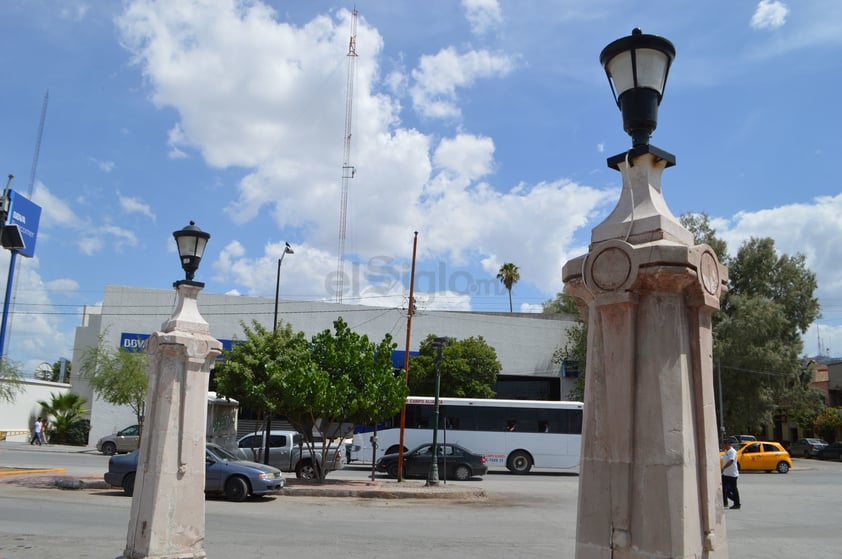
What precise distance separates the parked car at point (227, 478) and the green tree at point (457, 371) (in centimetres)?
2379

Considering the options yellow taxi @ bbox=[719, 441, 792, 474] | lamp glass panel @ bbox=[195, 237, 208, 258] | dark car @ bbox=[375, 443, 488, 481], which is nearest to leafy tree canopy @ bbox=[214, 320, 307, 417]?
dark car @ bbox=[375, 443, 488, 481]

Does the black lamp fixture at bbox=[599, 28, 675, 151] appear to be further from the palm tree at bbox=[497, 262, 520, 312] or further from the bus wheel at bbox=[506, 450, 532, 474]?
the palm tree at bbox=[497, 262, 520, 312]

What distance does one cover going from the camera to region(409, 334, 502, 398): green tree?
4066 centimetres

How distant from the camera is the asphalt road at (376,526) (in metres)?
10.1

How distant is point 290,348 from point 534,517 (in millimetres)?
12183

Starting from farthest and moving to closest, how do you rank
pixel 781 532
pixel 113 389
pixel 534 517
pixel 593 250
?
pixel 113 389
pixel 534 517
pixel 781 532
pixel 593 250

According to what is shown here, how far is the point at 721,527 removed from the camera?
3.83 meters

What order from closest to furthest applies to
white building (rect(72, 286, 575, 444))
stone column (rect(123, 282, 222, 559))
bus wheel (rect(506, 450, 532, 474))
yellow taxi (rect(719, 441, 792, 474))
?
stone column (rect(123, 282, 222, 559)), bus wheel (rect(506, 450, 532, 474)), yellow taxi (rect(719, 441, 792, 474)), white building (rect(72, 286, 575, 444))

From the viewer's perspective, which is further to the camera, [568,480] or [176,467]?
[568,480]

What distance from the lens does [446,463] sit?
24469 mm

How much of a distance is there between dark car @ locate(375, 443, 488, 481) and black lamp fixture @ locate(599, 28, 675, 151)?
69.6 ft

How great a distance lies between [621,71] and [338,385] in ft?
55.2

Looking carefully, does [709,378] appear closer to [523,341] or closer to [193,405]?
[193,405]

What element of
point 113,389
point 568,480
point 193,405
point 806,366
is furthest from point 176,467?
point 806,366
